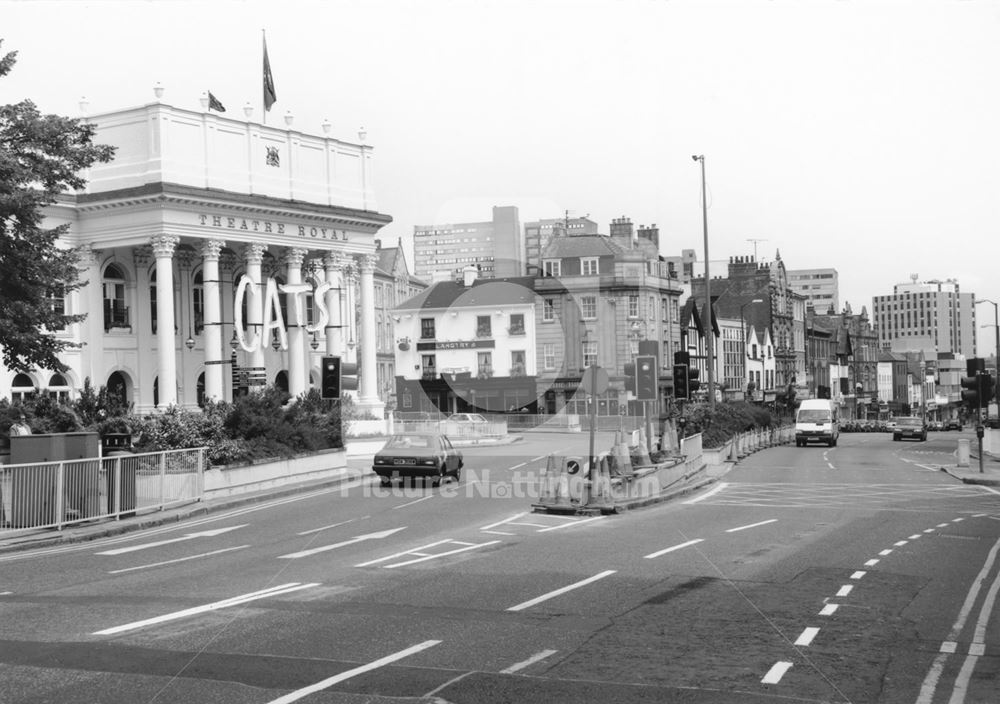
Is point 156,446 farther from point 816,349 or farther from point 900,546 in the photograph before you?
point 816,349

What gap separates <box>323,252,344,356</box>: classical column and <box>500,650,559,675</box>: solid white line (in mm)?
46982

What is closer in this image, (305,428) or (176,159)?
(305,428)

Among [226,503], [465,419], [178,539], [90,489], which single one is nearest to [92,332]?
[465,419]

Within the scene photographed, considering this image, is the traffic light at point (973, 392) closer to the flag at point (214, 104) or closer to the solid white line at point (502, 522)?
the solid white line at point (502, 522)

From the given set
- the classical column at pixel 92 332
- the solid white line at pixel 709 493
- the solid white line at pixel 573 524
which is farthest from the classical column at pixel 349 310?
the solid white line at pixel 573 524

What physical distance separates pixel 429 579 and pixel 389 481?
1772cm

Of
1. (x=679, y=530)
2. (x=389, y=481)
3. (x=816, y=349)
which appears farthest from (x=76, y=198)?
(x=816, y=349)

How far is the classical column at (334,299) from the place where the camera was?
57.7m

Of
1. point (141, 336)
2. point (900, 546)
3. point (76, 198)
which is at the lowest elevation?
point (900, 546)

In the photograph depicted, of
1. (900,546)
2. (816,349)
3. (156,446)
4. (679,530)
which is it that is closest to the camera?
(900,546)

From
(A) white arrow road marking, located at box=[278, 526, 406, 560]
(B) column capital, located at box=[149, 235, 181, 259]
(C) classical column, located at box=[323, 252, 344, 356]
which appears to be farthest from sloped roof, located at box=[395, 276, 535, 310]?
(A) white arrow road marking, located at box=[278, 526, 406, 560]

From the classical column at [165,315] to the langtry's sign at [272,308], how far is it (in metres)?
2.89

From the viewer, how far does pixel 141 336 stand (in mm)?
53688

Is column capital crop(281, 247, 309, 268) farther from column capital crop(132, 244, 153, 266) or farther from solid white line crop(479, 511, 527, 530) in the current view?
solid white line crop(479, 511, 527, 530)
